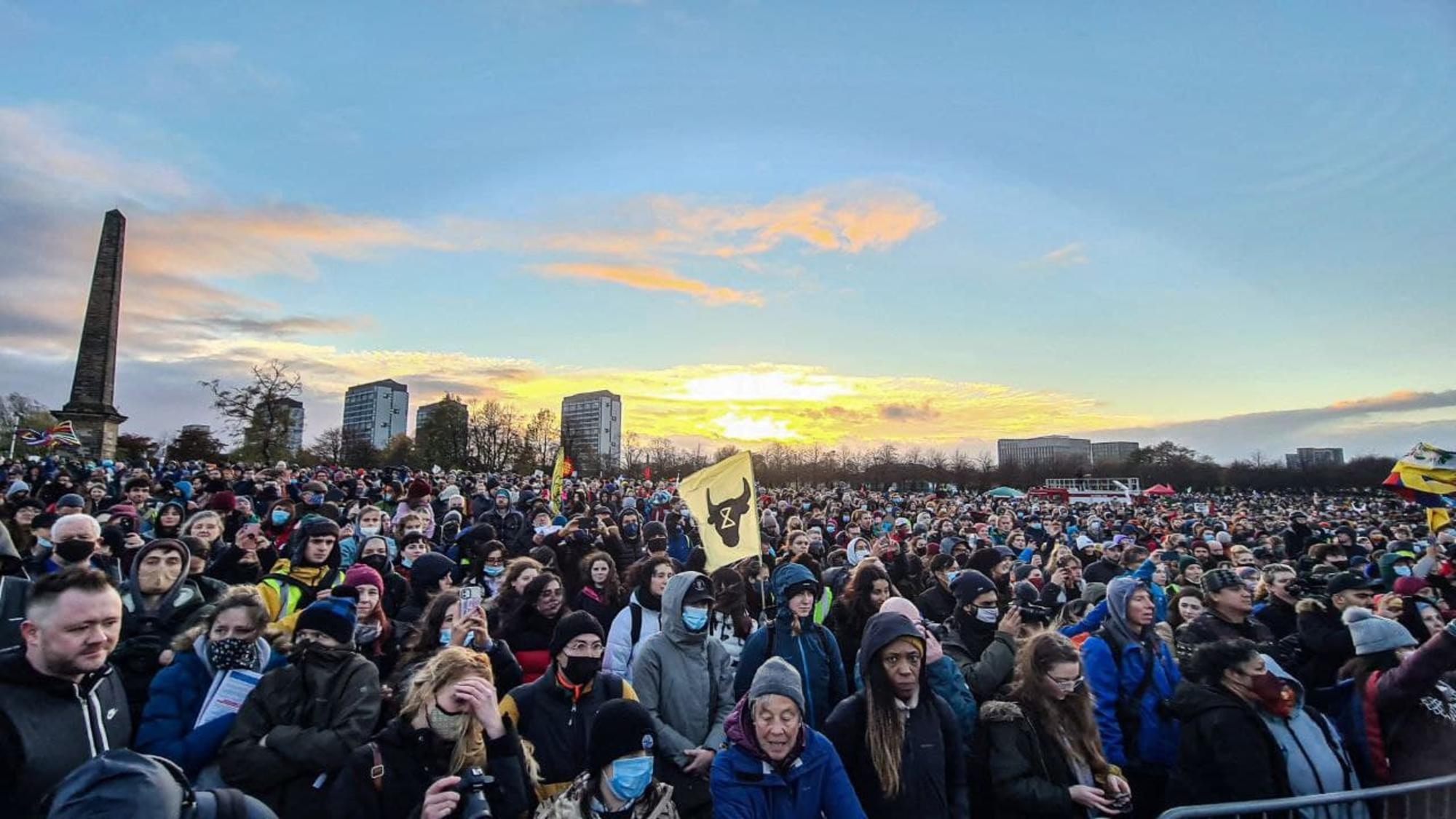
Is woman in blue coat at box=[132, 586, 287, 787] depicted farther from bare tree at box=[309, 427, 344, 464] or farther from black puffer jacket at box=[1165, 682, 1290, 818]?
bare tree at box=[309, 427, 344, 464]

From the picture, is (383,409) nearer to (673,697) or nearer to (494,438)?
(494,438)

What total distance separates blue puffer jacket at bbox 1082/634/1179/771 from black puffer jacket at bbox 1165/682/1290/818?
51 cm

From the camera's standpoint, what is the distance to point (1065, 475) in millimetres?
106062

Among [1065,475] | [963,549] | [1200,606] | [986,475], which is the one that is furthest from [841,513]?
[1065,475]

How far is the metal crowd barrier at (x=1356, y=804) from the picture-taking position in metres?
3.62

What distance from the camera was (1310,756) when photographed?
3.99 m

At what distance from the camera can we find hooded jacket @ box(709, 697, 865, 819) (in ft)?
10.5

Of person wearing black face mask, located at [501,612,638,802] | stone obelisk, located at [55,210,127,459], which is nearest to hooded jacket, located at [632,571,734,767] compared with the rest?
person wearing black face mask, located at [501,612,638,802]

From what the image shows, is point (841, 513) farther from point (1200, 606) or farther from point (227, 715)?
point (227, 715)

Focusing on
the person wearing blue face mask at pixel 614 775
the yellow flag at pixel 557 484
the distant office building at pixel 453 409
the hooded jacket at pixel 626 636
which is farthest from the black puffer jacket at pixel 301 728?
the distant office building at pixel 453 409

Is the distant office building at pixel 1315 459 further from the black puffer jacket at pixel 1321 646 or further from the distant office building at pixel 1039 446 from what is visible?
the black puffer jacket at pixel 1321 646

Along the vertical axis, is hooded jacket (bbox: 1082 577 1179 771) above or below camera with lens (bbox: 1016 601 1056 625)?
below

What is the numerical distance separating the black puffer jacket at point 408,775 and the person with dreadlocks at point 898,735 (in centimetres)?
158

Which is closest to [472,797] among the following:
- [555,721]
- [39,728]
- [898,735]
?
[555,721]
